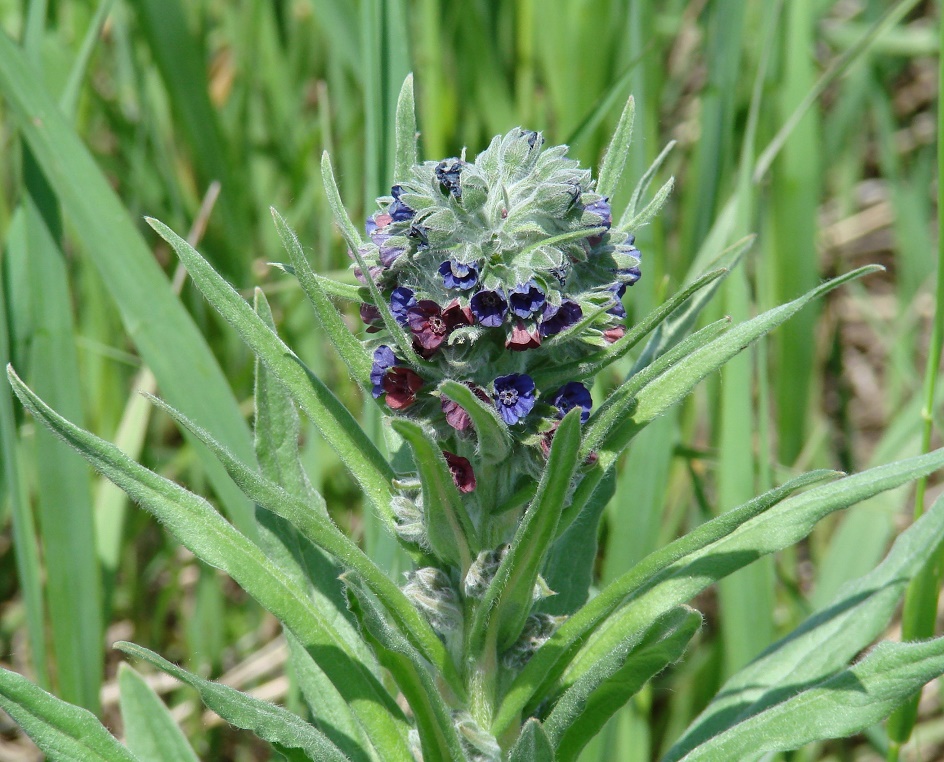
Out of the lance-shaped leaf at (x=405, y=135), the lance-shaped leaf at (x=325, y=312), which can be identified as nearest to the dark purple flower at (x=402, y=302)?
the lance-shaped leaf at (x=325, y=312)

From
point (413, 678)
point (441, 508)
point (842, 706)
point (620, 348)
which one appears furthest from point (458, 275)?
point (842, 706)

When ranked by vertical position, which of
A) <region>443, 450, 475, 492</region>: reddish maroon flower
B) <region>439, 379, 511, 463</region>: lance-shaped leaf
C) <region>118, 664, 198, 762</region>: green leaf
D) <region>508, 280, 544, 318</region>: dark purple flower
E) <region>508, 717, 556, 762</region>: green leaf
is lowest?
<region>118, 664, 198, 762</region>: green leaf

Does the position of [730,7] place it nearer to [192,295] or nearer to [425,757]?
[192,295]

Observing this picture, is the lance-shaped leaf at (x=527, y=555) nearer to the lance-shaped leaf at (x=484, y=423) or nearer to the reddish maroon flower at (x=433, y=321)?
the lance-shaped leaf at (x=484, y=423)

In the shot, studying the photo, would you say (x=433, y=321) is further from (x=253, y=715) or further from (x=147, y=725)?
(x=147, y=725)

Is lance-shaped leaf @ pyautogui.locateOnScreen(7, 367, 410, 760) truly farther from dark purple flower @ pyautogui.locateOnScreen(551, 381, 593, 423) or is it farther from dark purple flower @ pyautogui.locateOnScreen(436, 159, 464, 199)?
dark purple flower @ pyautogui.locateOnScreen(436, 159, 464, 199)

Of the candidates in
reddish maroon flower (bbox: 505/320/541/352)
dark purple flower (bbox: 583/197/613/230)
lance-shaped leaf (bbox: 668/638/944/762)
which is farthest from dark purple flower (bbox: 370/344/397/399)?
lance-shaped leaf (bbox: 668/638/944/762)

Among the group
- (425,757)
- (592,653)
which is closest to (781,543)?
(592,653)
